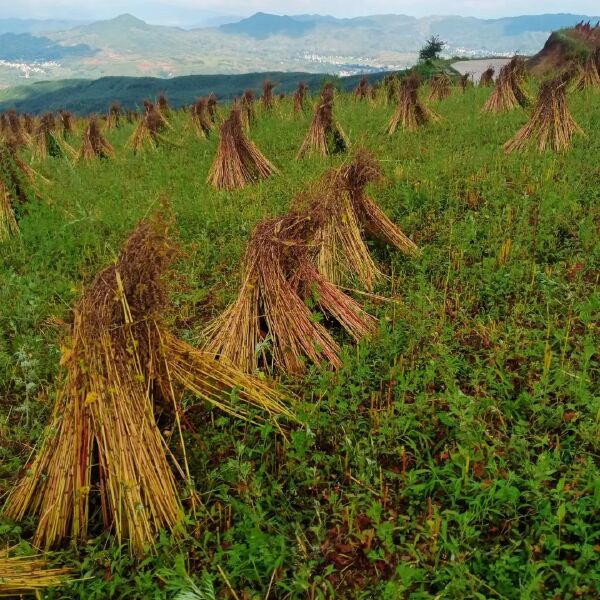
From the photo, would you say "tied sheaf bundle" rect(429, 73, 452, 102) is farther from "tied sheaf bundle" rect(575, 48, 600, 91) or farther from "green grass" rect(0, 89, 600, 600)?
"green grass" rect(0, 89, 600, 600)

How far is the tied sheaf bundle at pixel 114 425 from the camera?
2254 millimetres

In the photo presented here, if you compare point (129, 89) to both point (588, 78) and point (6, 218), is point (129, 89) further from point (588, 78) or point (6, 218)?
point (6, 218)

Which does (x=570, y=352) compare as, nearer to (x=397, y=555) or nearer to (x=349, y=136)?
(x=397, y=555)

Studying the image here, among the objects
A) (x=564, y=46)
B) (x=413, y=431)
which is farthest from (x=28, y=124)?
(x=564, y=46)

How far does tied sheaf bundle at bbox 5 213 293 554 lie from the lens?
88.7 inches

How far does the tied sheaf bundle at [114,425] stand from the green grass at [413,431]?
6.0 inches

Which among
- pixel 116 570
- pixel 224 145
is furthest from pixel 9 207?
pixel 116 570

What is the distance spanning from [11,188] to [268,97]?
9.62 meters

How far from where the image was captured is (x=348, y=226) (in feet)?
14.5

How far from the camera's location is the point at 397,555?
2105 millimetres

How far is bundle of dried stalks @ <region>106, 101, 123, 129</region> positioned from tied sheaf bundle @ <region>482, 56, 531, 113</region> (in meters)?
11.3

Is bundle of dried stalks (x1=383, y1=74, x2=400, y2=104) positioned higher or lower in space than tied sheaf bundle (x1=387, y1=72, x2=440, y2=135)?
higher

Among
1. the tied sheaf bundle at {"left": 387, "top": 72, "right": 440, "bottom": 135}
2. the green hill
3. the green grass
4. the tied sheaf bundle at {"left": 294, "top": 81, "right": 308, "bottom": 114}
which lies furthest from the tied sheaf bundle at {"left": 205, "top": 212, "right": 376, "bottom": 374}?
the green hill

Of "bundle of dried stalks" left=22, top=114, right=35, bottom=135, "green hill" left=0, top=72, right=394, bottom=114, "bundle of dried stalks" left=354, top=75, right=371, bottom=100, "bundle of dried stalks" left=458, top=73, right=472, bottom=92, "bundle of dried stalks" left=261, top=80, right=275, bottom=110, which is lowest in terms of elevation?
"bundle of dried stalks" left=22, top=114, right=35, bottom=135
